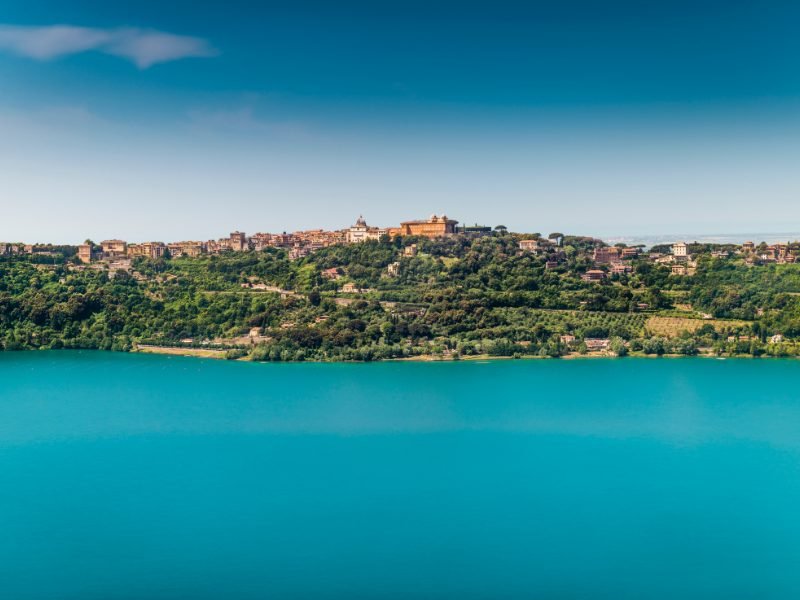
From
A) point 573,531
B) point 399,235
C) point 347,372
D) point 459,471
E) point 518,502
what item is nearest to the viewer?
point 573,531

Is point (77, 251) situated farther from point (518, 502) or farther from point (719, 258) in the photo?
point (518, 502)

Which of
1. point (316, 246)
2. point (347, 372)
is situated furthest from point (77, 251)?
point (347, 372)

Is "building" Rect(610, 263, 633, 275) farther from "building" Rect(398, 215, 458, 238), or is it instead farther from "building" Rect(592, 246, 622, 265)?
"building" Rect(398, 215, 458, 238)

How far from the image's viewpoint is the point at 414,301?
70.4 feet

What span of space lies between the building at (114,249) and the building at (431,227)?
10995mm

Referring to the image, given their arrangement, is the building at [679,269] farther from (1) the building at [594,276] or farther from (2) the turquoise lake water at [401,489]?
(2) the turquoise lake water at [401,489]

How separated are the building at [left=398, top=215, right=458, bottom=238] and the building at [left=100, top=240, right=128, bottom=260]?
Answer: 10995 millimetres

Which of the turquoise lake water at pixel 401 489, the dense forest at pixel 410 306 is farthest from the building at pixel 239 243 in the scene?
the turquoise lake water at pixel 401 489

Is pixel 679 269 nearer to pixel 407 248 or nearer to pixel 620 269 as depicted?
pixel 620 269

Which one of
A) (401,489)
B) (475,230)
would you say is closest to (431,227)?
(475,230)

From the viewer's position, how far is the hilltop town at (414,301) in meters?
18.8

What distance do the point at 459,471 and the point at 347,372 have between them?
273 inches

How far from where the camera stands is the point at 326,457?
408 inches

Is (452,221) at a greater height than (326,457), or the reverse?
(452,221)
